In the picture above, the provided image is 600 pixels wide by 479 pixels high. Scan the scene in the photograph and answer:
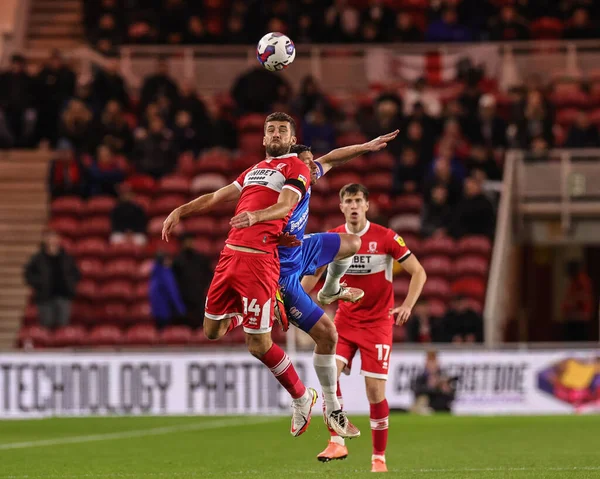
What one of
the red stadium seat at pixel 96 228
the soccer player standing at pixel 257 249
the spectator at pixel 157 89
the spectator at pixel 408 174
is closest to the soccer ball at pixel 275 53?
the soccer player standing at pixel 257 249

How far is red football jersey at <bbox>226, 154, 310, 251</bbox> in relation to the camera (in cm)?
927

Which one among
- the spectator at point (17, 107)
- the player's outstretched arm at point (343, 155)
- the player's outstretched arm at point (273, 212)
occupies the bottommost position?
the player's outstretched arm at point (273, 212)

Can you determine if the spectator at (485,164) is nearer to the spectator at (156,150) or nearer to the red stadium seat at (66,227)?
the spectator at (156,150)

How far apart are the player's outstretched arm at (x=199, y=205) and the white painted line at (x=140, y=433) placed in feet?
14.4

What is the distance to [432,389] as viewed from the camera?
18125 millimetres

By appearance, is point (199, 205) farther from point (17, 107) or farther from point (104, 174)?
point (17, 107)

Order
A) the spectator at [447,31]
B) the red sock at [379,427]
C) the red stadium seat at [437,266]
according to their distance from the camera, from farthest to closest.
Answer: the spectator at [447,31], the red stadium seat at [437,266], the red sock at [379,427]

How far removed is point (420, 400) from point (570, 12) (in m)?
10.3

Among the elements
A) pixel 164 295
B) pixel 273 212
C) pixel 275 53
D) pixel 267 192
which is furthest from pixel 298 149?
pixel 164 295

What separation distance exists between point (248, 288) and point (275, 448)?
3.80 meters

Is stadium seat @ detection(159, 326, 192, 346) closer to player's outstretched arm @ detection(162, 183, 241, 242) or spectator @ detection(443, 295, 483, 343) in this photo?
spectator @ detection(443, 295, 483, 343)

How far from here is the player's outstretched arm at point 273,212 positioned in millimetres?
8508

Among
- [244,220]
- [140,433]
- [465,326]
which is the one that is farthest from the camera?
[465,326]

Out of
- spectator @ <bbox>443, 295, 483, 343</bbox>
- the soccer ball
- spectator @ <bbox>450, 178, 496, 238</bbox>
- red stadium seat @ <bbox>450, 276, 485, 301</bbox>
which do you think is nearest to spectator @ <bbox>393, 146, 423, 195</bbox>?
spectator @ <bbox>450, 178, 496, 238</bbox>
